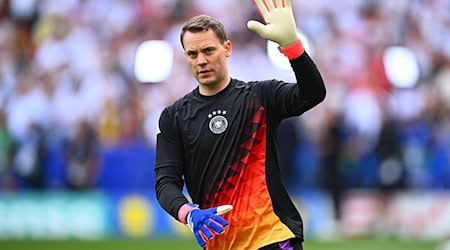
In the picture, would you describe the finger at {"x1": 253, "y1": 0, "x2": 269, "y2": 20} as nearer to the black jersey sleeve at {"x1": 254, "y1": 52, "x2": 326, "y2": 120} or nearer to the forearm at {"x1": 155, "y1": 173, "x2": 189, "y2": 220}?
the black jersey sleeve at {"x1": 254, "y1": 52, "x2": 326, "y2": 120}

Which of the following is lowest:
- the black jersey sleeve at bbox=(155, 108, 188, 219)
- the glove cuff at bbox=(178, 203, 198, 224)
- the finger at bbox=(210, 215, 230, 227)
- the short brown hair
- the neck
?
the finger at bbox=(210, 215, 230, 227)

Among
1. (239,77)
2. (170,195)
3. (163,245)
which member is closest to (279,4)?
(170,195)

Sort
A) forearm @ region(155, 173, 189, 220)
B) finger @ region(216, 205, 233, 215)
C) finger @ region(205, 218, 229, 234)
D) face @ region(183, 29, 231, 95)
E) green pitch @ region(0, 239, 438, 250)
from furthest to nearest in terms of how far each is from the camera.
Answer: green pitch @ region(0, 239, 438, 250) → face @ region(183, 29, 231, 95) → forearm @ region(155, 173, 189, 220) → finger @ region(216, 205, 233, 215) → finger @ region(205, 218, 229, 234)

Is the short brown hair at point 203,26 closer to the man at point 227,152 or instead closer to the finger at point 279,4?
the man at point 227,152

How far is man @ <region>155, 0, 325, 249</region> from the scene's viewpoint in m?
6.54

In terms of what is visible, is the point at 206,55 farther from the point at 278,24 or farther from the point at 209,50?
the point at 278,24

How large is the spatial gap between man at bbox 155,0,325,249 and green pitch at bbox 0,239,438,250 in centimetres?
844

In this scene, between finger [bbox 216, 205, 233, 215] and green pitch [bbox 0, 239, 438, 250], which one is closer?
finger [bbox 216, 205, 233, 215]

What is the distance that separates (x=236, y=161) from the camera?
660 cm

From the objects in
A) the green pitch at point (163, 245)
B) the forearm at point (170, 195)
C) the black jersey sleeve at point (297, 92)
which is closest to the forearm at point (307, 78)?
the black jersey sleeve at point (297, 92)

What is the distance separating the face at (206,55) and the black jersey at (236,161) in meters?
0.17

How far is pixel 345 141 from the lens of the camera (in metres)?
17.5

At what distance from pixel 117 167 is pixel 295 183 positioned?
121 inches

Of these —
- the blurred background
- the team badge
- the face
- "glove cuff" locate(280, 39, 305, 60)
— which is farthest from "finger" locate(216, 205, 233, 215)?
the blurred background
